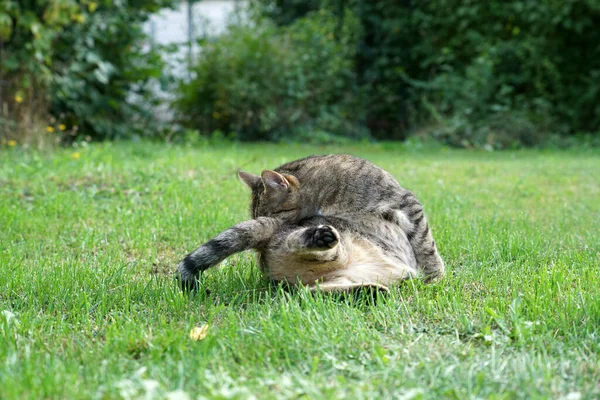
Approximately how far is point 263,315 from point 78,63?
29.2 ft

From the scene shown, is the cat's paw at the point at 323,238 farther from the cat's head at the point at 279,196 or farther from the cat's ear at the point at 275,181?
the cat's ear at the point at 275,181

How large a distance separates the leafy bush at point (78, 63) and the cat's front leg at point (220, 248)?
242 inches

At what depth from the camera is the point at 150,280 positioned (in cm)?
361

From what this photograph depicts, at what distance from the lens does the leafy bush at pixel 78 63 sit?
9.04 metres

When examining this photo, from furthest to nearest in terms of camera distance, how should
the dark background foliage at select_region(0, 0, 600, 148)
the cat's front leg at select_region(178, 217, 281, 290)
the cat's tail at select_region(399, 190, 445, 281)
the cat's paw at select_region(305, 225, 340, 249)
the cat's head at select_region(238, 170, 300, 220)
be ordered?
the dark background foliage at select_region(0, 0, 600, 148)
the cat's head at select_region(238, 170, 300, 220)
the cat's tail at select_region(399, 190, 445, 281)
the cat's front leg at select_region(178, 217, 281, 290)
the cat's paw at select_region(305, 225, 340, 249)

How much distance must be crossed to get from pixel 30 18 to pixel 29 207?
13.4ft

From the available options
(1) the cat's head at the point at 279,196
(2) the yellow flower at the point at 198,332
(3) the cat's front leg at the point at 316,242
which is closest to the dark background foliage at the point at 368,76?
(1) the cat's head at the point at 279,196

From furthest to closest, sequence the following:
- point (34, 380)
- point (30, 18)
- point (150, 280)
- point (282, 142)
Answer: point (282, 142), point (30, 18), point (150, 280), point (34, 380)

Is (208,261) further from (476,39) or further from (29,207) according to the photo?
(476,39)

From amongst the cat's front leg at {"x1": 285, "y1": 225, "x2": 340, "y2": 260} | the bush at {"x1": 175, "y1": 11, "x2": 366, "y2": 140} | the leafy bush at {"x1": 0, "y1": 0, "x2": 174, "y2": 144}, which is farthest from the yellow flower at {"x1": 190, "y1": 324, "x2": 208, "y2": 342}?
the bush at {"x1": 175, "y1": 11, "x2": 366, "y2": 140}

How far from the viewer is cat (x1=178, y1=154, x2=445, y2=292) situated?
3.28m

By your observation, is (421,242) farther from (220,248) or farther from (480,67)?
(480,67)

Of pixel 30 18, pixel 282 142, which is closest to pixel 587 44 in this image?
pixel 282 142

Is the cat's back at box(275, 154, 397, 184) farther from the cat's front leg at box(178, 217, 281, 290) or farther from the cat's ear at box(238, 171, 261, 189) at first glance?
the cat's front leg at box(178, 217, 281, 290)
